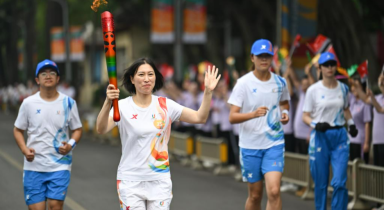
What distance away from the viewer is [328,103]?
8102 millimetres

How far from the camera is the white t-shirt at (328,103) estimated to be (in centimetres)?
810

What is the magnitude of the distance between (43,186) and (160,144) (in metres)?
1.96

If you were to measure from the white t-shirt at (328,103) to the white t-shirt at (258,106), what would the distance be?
941 millimetres

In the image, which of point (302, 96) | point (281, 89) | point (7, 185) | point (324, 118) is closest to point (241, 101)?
point (281, 89)

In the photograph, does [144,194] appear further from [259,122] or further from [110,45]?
[259,122]

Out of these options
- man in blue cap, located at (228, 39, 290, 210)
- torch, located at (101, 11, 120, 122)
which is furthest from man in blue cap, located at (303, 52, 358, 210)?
torch, located at (101, 11, 120, 122)

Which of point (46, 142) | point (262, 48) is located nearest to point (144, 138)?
point (46, 142)

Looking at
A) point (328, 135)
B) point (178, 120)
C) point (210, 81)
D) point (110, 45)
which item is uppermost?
point (110, 45)

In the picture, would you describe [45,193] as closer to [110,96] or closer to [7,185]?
[110,96]

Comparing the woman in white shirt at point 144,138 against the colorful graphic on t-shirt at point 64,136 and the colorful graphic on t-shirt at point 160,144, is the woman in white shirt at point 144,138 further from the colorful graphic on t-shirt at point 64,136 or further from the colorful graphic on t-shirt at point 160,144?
the colorful graphic on t-shirt at point 64,136

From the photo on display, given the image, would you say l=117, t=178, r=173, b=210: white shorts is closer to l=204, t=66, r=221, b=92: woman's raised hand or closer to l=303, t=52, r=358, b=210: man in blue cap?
l=204, t=66, r=221, b=92: woman's raised hand

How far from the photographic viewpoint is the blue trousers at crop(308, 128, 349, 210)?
796 cm

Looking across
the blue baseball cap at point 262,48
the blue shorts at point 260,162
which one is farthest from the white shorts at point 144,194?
the blue baseball cap at point 262,48

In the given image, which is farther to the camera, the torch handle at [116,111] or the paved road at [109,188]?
the paved road at [109,188]
